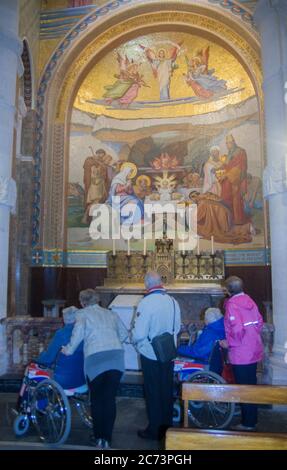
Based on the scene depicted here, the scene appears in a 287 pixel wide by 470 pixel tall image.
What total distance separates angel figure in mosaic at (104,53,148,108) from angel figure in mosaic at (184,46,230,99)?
4.12 ft

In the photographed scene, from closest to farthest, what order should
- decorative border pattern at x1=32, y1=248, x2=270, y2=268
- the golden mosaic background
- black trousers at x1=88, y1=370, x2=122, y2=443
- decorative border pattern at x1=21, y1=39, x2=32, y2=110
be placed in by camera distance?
black trousers at x1=88, y1=370, x2=122, y2=443 → decorative border pattern at x1=32, y1=248, x2=270, y2=268 → decorative border pattern at x1=21, y1=39, x2=32, y2=110 → the golden mosaic background

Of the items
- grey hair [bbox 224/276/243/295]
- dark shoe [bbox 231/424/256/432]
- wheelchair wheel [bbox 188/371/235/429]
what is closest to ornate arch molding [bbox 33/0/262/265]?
wheelchair wheel [bbox 188/371/235/429]

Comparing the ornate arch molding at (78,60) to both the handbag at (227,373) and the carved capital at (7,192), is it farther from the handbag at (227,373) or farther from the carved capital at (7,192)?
the handbag at (227,373)

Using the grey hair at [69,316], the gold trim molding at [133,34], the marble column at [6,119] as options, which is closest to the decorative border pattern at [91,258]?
the gold trim molding at [133,34]

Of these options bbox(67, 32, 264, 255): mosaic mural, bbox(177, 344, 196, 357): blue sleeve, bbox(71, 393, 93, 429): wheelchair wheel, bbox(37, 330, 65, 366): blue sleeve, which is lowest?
bbox(71, 393, 93, 429): wheelchair wheel

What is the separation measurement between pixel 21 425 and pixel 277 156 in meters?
4.59

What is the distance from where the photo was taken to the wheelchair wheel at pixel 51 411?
139 inches

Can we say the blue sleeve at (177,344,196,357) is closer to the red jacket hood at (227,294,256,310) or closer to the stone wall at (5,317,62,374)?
the red jacket hood at (227,294,256,310)

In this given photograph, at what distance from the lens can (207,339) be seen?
4.26 meters

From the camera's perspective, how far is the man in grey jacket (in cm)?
366

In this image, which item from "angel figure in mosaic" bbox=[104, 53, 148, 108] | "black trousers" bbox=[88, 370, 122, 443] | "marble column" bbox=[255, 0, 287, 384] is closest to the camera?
"black trousers" bbox=[88, 370, 122, 443]
